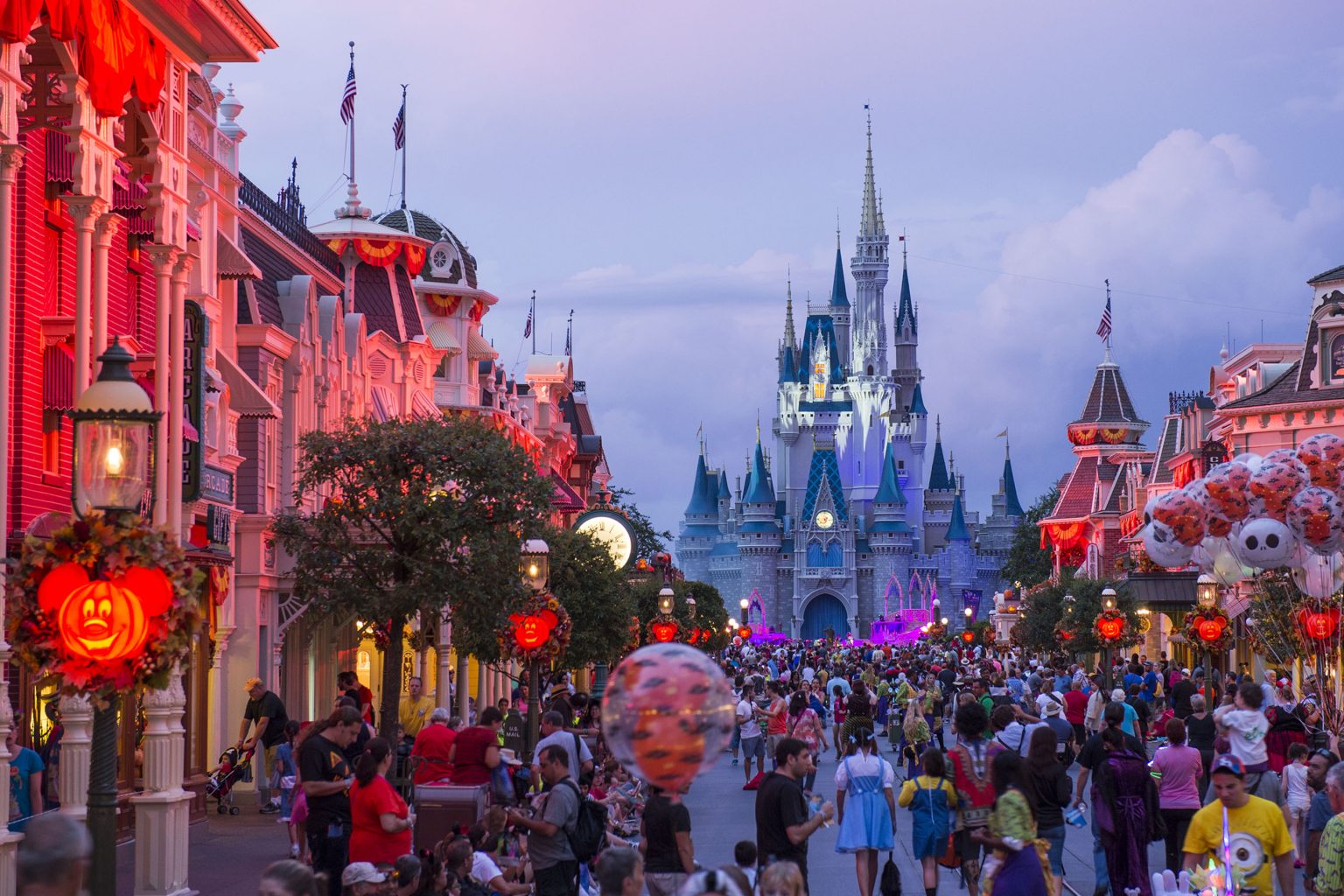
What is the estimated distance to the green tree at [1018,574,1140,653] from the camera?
190 ft

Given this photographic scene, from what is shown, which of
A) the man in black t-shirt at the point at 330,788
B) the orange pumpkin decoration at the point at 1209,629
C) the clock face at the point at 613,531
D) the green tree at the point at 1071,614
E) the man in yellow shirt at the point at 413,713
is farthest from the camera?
the green tree at the point at 1071,614

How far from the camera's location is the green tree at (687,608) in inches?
2106

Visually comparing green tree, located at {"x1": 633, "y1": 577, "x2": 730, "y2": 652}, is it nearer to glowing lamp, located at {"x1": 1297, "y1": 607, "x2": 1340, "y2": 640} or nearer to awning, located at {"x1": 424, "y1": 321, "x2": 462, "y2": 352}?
awning, located at {"x1": 424, "y1": 321, "x2": 462, "y2": 352}

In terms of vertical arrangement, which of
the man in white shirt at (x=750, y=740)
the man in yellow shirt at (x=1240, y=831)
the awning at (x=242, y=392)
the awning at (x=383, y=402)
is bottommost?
the man in white shirt at (x=750, y=740)

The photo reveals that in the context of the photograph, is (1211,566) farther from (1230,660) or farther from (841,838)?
(1230,660)

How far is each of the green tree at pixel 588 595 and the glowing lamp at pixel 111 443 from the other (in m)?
26.5

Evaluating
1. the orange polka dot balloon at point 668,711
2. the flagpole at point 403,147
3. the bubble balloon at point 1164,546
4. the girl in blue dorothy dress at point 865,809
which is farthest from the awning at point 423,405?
the orange polka dot balloon at point 668,711

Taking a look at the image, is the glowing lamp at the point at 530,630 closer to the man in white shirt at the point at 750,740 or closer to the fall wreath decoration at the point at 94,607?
the man in white shirt at the point at 750,740

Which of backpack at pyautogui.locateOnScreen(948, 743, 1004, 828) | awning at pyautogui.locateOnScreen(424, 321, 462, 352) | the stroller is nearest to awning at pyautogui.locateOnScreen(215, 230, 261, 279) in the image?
the stroller

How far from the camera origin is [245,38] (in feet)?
55.4

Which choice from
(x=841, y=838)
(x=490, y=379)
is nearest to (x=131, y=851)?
(x=841, y=838)

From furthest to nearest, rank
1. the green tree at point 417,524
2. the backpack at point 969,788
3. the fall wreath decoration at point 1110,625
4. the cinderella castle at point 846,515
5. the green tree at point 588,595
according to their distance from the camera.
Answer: the cinderella castle at point 846,515, the fall wreath decoration at point 1110,625, the green tree at point 588,595, the green tree at point 417,524, the backpack at point 969,788

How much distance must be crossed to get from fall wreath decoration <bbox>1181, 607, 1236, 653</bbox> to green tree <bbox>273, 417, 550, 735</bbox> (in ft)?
52.4

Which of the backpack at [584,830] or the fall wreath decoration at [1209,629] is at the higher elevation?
the fall wreath decoration at [1209,629]
